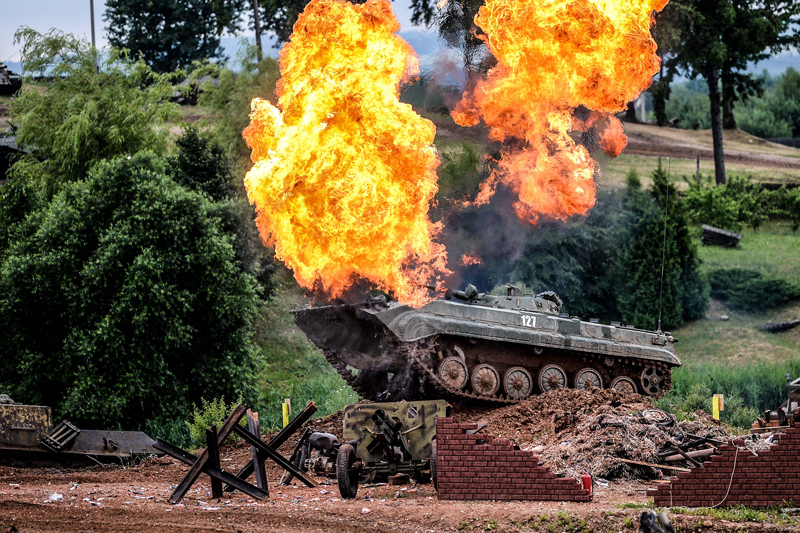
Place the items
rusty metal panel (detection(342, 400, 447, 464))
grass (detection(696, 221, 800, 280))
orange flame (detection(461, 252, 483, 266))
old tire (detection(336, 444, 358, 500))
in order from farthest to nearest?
grass (detection(696, 221, 800, 280)), orange flame (detection(461, 252, 483, 266)), rusty metal panel (detection(342, 400, 447, 464)), old tire (detection(336, 444, 358, 500))

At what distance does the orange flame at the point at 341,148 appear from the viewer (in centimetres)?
1839

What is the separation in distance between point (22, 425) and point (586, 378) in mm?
13484

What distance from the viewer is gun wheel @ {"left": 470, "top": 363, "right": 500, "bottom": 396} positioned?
75.5ft

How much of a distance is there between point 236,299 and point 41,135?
12.2 m

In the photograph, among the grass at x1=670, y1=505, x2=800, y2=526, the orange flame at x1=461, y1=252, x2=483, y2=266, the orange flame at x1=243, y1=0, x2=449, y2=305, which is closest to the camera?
the grass at x1=670, y1=505, x2=800, y2=526

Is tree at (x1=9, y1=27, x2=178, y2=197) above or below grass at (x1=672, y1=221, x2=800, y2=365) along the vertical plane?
above

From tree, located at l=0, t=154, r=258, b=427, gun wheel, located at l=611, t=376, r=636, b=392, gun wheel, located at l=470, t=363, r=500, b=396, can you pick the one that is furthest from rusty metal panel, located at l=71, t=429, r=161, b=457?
gun wheel, located at l=611, t=376, r=636, b=392

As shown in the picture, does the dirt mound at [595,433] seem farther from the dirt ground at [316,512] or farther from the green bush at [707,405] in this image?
the green bush at [707,405]

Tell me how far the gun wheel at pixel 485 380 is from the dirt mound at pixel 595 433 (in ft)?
4.09

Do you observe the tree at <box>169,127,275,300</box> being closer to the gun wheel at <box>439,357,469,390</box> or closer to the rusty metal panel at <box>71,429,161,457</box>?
the rusty metal panel at <box>71,429,161,457</box>

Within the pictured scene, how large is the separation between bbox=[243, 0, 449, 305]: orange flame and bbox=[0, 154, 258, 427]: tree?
8998 millimetres

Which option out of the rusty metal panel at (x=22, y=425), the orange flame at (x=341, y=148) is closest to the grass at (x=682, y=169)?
the orange flame at (x=341, y=148)

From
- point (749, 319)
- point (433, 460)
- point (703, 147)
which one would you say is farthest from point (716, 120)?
point (433, 460)

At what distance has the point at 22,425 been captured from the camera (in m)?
21.5
